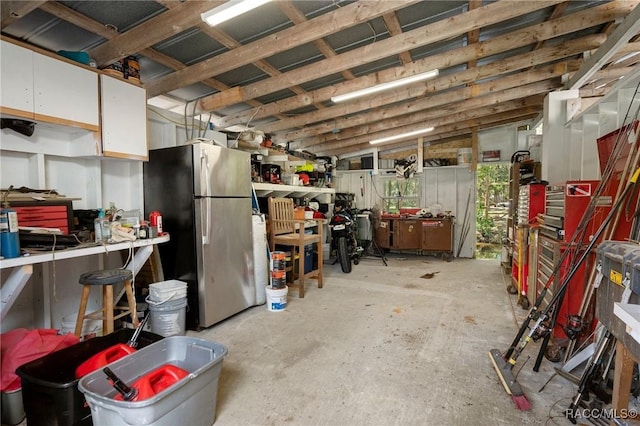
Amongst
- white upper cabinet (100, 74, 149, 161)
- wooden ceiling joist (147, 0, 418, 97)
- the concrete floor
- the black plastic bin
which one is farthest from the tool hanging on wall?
white upper cabinet (100, 74, 149, 161)

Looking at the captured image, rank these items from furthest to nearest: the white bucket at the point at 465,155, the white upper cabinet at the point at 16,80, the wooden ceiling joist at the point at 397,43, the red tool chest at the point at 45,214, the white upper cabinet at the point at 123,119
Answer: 1. the white bucket at the point at 465,155
2. the wooden ceiling joist at the point at 397,43
3. the white upper cabinet at the point at 123,119
4. the red tool chest at the point at 45,214
5. the white upper cabinet at the point at 16,80

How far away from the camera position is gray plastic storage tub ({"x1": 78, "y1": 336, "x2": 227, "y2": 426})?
1.29 m

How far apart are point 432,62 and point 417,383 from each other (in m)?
3.23

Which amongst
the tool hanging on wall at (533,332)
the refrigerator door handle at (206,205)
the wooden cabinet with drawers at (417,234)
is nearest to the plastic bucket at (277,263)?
the refrigerator door handle at (206,205)

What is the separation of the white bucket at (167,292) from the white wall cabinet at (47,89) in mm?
1415

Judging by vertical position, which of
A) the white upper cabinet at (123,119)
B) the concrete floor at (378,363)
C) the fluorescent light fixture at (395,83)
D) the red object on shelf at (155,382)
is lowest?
the concrete floor at (378,363)

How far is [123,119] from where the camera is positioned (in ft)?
8.80

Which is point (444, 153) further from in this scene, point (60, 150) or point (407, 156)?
point (60, 150)

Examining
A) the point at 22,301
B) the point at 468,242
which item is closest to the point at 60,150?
the point at 22,301

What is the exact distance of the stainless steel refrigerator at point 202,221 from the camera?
298 cm

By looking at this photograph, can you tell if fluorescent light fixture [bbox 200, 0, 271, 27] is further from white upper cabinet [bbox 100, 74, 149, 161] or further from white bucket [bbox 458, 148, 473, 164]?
white bucket [bbox 458, 148, 473, 164]

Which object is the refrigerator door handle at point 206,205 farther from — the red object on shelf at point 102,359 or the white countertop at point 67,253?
the red object on shelf at point 102,359

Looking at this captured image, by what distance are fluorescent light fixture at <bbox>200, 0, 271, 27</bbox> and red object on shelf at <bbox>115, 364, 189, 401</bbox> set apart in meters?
2.21

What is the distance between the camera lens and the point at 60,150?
8.42 feet
